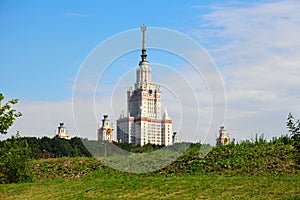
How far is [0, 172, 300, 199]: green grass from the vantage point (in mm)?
15188

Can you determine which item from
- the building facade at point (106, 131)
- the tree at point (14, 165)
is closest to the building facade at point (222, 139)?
the building facade at point (106, 131)

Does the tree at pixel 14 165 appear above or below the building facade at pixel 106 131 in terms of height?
below

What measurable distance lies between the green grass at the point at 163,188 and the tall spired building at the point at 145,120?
20.8 ft

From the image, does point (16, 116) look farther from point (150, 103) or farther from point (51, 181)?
point (150, 103)

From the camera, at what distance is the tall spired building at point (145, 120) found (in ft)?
85.8

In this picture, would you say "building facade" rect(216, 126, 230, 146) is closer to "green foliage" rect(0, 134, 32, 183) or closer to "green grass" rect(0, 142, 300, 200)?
"green grass" rect(0, 142, 300, 200)

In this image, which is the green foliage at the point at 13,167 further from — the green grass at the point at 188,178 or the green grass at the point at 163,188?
the green grass at the point at 163,188

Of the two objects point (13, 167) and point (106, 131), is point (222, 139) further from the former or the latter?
point (13, 167)

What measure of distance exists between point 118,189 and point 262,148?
24.7 feet

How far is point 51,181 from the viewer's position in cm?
2048

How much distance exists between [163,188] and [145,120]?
12587 millimetres

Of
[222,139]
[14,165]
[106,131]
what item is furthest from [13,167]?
[222,139]

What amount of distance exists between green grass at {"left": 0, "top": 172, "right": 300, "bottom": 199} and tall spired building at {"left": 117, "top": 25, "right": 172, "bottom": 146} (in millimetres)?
6328

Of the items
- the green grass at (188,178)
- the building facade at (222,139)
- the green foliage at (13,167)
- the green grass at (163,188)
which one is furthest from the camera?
the building facade at (222,139)
